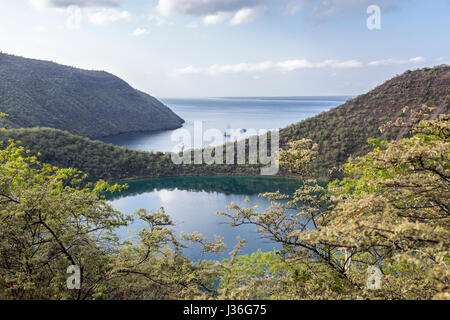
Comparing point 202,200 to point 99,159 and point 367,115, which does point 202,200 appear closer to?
point 99,159

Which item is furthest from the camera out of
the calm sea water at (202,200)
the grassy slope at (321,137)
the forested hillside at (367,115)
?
the forested hillside at (367,115)

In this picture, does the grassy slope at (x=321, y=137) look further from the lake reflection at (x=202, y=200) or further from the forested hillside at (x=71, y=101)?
the forested hillside at (x=71, y=101)

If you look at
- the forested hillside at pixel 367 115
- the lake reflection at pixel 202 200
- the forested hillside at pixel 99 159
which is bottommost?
the lake reflection at pixel 202 200

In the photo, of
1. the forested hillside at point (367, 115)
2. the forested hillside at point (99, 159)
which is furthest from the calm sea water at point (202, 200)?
the forested hillside at point (367, 115)

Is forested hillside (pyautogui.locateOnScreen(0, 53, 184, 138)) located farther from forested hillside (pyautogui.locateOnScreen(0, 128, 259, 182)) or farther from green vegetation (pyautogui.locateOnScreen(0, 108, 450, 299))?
green vegetation (pyautogui.locateOnScreen(0, 108, 450, 299))

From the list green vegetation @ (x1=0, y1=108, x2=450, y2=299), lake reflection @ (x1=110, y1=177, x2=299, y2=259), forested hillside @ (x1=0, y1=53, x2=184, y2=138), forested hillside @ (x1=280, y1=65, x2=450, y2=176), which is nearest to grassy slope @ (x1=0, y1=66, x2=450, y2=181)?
forested hillside @ (x1=280, y1=65, x2=450, y2=176)

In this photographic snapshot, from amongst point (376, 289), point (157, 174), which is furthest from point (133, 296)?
point (157, 174)

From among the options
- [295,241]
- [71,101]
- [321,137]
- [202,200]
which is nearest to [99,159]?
[202,200]
